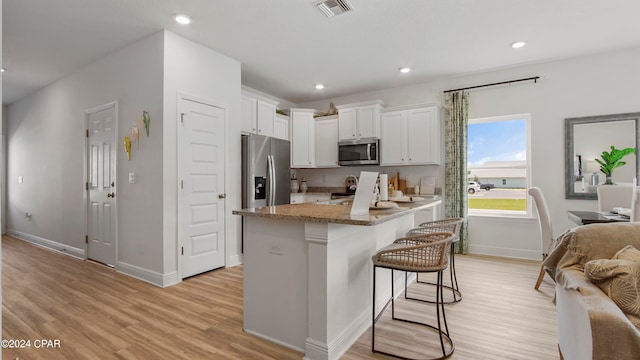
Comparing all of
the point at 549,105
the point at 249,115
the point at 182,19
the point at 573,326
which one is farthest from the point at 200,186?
the point at 549,105

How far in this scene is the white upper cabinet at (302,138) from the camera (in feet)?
18.6

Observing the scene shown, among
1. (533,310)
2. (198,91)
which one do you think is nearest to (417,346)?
(533,310)

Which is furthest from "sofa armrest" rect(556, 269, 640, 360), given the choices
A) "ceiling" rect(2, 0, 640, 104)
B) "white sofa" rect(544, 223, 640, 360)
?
"ceiling" rect(2, 0, 640, 104)

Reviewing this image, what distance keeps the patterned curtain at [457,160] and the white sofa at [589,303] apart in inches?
116

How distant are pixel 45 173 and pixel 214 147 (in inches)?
144

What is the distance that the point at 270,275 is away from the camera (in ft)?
7.29

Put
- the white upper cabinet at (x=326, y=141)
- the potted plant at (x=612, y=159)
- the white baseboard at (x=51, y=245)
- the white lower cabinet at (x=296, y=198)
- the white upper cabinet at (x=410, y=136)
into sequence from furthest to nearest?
the white upper cabinet at (x=326, y=141)
the white lower cabinet at (x=296, y=198)
the white upper cabinet at (x=410, y=136)
the white baseboard at (x=51, y=245)
the potted plant at (x=612, y=159)

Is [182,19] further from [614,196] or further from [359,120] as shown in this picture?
[614,196]

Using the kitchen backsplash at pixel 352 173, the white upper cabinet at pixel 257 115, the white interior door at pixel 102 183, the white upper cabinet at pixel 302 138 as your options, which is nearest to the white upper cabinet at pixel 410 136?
the kitchen backsplash at pixel 352 173

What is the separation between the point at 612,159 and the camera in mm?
3963

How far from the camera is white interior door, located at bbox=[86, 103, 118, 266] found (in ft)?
13.1

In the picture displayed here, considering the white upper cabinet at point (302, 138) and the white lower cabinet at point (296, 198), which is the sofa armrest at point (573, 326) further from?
the white upper cabinet at point (302, 138)

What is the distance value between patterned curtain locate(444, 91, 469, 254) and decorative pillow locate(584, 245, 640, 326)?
10.7 ft

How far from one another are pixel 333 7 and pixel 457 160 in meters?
2.99
